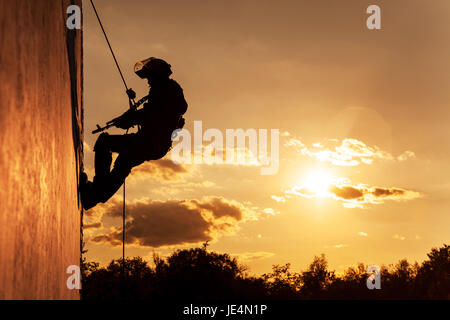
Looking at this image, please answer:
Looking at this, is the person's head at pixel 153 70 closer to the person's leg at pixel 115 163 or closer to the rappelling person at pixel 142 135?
the rappelling person at pixel 142 135

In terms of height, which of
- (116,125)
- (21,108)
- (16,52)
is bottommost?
(21,108)

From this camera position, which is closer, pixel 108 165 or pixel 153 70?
pixel 108 165

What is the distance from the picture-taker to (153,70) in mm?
7297

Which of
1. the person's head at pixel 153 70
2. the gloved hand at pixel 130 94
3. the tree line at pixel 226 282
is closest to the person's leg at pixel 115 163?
the gloved hand at pixel 130 94

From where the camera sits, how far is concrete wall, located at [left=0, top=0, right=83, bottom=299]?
248 centimetres

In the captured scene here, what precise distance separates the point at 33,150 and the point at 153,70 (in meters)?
4.26

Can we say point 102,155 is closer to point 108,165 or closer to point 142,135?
point 108,165

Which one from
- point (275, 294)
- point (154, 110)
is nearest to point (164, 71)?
point (154, 110)

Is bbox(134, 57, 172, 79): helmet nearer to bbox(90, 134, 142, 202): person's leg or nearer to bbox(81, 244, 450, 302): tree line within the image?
bbox(90, 134, 142, 202): person's leg

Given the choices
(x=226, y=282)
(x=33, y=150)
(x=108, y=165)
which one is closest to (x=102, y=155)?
(x=108, y=165)
